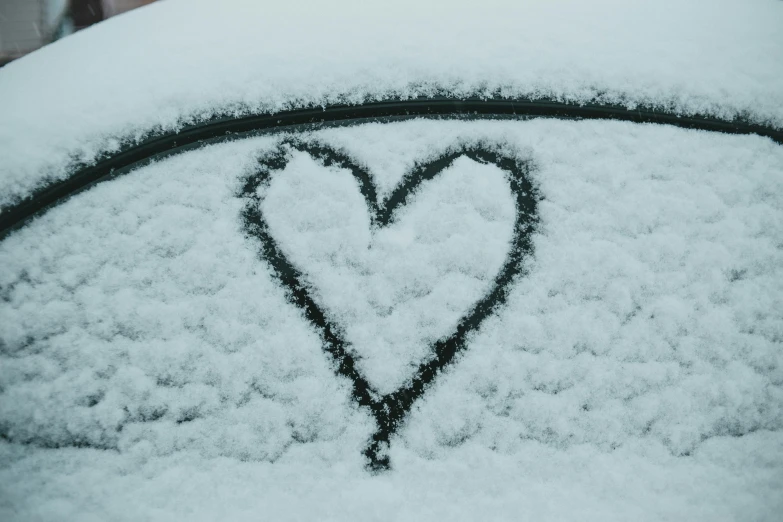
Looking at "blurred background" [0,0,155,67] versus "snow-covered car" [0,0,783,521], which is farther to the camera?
"blurred background" [0,0,155,67]

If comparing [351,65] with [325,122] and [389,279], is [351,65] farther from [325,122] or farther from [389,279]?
[389,279]

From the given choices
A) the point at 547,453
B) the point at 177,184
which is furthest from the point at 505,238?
the point at 177,184

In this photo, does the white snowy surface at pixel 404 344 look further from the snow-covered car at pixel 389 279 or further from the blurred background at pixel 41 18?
the blurred background at pixel 41 18

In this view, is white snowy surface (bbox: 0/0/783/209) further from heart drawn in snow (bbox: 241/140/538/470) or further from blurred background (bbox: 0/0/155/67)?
blurred background (bbox: 0/0/155/67)

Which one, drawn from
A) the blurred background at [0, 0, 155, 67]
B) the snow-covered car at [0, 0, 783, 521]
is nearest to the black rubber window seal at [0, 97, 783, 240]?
the snow-covered car at [0, 0, 783, 521]

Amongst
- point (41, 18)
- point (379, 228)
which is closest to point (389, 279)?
point (379, 228)

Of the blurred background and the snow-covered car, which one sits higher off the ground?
the blurred background

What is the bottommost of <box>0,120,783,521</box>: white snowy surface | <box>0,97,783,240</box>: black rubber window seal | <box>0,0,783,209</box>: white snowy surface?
<box>0,120,783,521</box>: white snowy surface

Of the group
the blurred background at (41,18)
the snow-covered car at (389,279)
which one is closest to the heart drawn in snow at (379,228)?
the snow-covered car at (389,279)

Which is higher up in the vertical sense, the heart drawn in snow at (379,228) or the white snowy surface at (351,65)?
the white snowy surface at (351,65)
